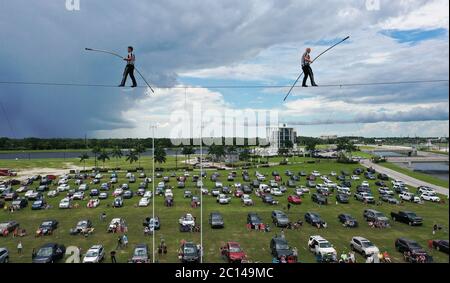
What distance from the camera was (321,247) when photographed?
76.7 feet

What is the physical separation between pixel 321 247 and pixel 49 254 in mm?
18462

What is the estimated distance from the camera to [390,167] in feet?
269

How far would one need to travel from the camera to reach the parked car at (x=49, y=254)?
21.4 metres

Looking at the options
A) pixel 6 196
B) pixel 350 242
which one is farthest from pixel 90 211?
pixel 350 242

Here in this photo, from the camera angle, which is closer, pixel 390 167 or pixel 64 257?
pixel 64 257

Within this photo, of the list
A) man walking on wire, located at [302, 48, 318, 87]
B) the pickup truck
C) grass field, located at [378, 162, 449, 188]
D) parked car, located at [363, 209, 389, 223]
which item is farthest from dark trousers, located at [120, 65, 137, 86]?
grass field, located at [378, 162, 449, 188]

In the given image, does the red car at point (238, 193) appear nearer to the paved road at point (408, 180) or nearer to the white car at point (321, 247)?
the white car at point (321, 247)

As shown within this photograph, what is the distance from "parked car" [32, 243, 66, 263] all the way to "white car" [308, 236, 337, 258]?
17840 millimetres

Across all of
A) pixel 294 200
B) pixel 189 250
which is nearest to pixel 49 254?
pixel 189 250

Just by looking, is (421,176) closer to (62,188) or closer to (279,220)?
(279,220)
